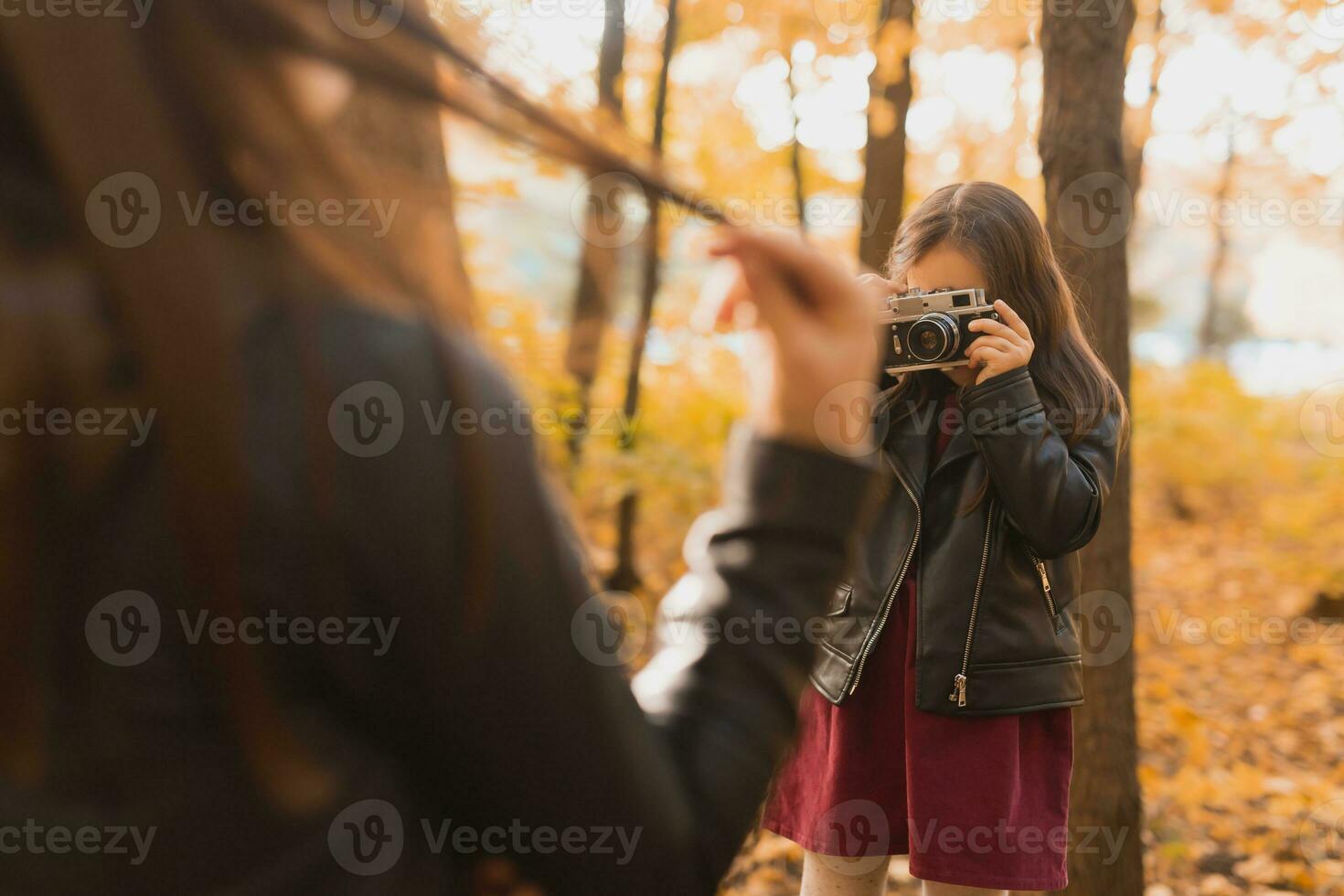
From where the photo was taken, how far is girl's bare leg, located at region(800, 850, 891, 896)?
243 cm

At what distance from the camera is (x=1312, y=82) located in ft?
26.5

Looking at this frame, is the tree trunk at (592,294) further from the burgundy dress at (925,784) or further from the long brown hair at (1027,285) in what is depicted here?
the long brown hair at (1027,285)

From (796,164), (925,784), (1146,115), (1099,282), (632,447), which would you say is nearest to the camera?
(925,784)

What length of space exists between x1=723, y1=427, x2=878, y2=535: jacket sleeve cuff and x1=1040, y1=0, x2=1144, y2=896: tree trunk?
102 inches

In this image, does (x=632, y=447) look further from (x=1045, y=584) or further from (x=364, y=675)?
(x=364, y=675)

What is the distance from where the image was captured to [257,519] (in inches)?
23.5

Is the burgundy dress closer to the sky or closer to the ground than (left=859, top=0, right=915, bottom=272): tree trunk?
closer to the ground

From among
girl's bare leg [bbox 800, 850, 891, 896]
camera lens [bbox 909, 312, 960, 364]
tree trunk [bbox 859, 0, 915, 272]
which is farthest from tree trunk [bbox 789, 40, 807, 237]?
girl's bare leg [bbox 800, 850, 891, 896]

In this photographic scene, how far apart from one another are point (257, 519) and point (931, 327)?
1.97 m

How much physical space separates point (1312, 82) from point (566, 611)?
31.3 feet

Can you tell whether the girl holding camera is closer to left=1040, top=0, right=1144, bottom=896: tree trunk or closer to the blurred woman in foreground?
left=1040, top=0, right=1144, bottom=896: tree trunk

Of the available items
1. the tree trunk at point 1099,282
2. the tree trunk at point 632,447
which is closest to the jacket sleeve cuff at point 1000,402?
the tree trunk at point 1099,282

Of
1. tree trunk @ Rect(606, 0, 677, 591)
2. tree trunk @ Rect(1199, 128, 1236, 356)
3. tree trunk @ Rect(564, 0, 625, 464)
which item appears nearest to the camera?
tree trunk @ Rect(564, 0, 625, 464)

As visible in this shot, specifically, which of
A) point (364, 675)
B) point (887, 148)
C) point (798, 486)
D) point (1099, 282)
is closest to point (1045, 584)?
point (1099, 282)
